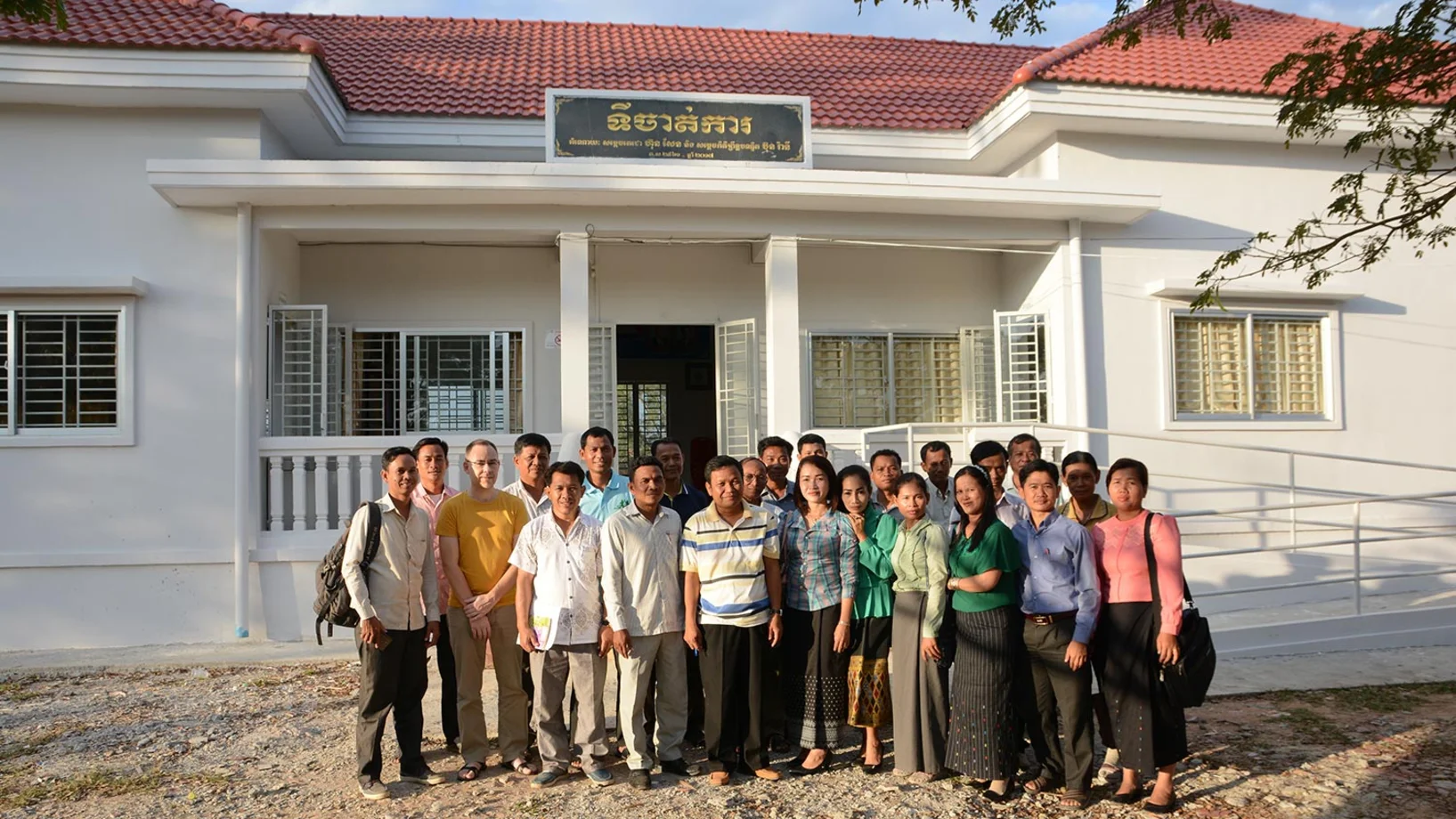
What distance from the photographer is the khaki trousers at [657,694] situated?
4.49 metres

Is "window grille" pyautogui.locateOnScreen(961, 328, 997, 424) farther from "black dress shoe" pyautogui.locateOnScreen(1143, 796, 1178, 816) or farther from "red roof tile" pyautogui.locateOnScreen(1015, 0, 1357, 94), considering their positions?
"black dress shoe" pyautogui.locateOnScreen(1143, 796, 1178, 816)

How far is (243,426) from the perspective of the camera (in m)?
7.67

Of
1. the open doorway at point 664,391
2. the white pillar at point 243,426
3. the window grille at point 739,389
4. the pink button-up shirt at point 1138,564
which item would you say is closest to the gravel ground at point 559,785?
the pink button-up shirt at point 1138,564

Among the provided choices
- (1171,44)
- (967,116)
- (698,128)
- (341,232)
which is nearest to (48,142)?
(341,232)

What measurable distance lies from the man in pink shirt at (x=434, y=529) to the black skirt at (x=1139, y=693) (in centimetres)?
282

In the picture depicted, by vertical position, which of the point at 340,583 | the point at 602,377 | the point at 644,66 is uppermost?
the point at 644,66

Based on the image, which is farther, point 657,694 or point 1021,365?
point 1021,365

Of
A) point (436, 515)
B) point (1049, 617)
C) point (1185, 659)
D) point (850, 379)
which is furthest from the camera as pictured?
point (850, 379)

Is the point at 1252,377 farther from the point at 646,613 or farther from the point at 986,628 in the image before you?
the point at 646,613

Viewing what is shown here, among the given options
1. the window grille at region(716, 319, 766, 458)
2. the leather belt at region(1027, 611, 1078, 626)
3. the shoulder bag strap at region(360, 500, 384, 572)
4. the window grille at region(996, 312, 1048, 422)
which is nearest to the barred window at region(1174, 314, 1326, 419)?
the window grille at region(996, 312, 1048, 422)

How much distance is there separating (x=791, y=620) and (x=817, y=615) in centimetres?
13

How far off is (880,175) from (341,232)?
13.8ft

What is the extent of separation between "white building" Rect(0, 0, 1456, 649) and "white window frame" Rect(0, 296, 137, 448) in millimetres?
24

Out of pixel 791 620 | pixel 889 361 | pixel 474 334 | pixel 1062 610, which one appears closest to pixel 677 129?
pixel 474 334
